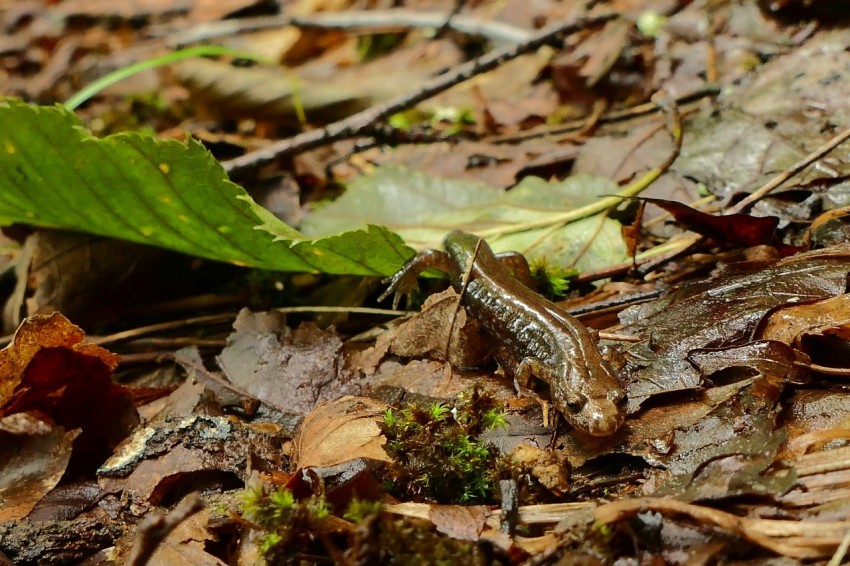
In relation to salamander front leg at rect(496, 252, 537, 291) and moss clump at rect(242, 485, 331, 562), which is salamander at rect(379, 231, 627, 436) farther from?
moss clump at rect(242, 485, 331, 562)

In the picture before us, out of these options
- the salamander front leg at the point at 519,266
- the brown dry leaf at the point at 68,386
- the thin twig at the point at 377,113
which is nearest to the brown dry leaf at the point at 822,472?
the salamander front leg at the point at 519,266

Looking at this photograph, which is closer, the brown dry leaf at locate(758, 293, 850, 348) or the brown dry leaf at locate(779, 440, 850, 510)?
the brown dry leaf at locate(779, 440, 850, 510)

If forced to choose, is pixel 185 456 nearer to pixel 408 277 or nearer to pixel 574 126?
pixel 408 277

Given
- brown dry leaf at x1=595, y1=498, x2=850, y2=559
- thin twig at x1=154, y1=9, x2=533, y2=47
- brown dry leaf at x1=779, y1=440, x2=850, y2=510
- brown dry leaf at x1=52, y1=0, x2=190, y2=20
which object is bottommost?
brown dry leaf at x1=595, y1=498, x2=850, y2=559

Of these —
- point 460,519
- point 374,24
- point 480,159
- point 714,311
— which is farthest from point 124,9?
point 460,519

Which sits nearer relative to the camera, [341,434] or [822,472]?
[822,472]

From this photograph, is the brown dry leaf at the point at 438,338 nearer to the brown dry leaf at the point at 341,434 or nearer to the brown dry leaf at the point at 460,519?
the brown dry leaf at the point at 341,434

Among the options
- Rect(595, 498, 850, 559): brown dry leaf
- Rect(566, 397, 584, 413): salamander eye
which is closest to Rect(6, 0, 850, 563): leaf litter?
Rect(595, 498, 850, 559): brown dry leaf
